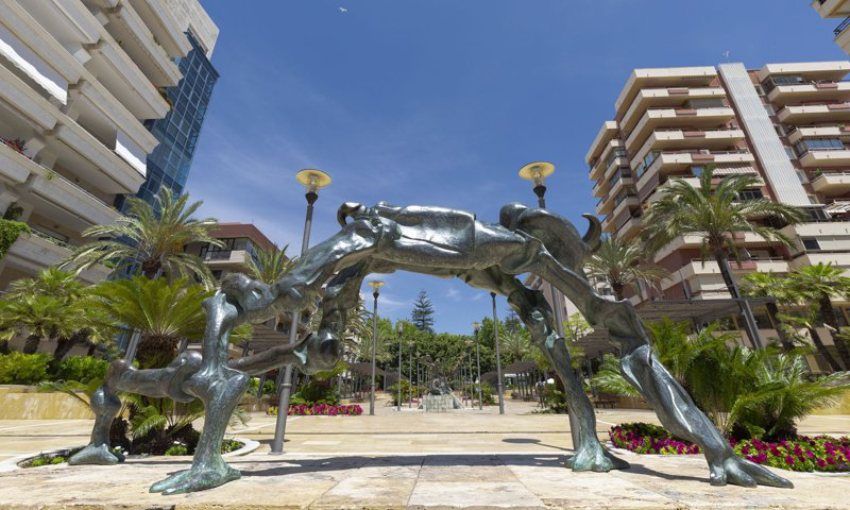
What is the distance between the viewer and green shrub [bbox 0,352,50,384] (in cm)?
1591

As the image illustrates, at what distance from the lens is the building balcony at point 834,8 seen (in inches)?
723

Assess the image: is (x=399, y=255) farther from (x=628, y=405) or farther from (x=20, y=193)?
(x=20, y=193)

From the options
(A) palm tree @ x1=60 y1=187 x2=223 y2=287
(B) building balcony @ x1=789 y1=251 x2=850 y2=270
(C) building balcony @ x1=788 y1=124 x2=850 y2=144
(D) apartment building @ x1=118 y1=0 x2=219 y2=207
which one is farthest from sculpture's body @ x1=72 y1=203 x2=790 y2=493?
(C) building balcony @ x1=788 y1=124 x2=850 y2=144

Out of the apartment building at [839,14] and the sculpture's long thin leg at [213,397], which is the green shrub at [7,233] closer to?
the sculpture's long thin leg at [213,397]

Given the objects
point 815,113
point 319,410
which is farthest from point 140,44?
point 815,113

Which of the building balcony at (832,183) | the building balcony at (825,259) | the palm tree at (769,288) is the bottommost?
the palm tree at (769,288)

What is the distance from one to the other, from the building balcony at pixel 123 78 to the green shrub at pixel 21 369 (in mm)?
18218

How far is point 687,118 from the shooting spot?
3834cm

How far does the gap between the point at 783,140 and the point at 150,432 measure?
52356mm

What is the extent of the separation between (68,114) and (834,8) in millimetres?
40732

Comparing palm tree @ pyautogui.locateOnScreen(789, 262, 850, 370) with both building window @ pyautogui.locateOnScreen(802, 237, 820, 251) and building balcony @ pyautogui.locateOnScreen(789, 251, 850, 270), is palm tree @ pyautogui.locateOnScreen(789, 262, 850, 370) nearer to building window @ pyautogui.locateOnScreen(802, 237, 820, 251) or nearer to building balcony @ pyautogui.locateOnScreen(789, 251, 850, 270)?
building balcony @ pyautogui.locateOnScreen(789, 251, 850, 270)

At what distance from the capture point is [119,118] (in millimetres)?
25266

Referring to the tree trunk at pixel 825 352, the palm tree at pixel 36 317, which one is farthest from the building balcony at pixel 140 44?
the tree trunk at pixel 825 352

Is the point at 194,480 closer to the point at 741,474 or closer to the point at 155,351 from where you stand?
the point at 741,474
